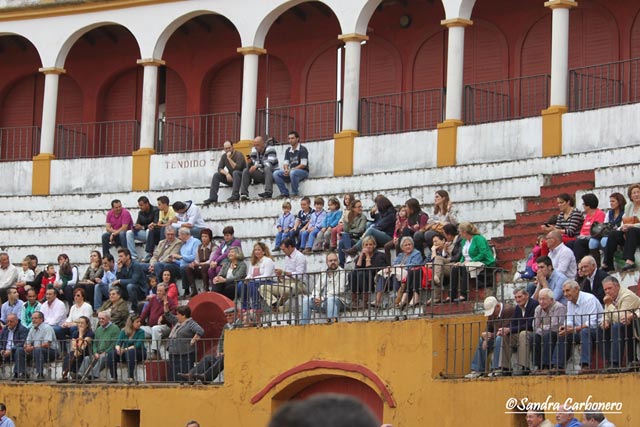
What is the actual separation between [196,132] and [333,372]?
14.7 metres

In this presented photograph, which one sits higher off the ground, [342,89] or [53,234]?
[342,89]

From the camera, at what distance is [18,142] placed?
113 feet

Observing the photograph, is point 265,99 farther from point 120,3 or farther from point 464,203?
point 464,203

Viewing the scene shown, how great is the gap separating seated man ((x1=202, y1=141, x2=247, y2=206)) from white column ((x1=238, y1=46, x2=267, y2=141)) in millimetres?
2235

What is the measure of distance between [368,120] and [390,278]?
1181cm

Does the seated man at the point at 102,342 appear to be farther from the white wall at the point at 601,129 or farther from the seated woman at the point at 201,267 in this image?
the white wall at the point at 601,129

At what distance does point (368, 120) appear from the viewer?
97.5 feet

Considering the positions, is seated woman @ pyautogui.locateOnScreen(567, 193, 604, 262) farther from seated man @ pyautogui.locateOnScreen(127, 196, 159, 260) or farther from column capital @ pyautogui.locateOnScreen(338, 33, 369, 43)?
column capital @ pyautogui.locateOnScreen(338, 33, 369, 43)

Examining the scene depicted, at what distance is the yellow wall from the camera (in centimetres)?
1595

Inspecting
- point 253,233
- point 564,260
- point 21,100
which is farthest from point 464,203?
point 21,100

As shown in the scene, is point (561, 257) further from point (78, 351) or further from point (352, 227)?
point (78, 351)

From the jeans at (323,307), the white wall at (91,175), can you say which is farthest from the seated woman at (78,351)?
the white wall at (91,175)

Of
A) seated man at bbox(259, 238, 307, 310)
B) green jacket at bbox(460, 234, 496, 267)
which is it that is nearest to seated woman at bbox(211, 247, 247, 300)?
seated man at bbox(259, 238, 307, 310)

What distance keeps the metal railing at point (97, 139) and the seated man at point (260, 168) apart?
6821mm
